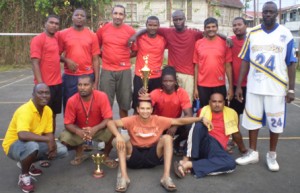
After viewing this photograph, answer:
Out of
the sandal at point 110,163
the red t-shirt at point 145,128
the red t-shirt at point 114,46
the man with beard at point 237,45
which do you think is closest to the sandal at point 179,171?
the red t-shirt at point 145,128

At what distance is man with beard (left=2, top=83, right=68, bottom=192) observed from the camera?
12.1ft

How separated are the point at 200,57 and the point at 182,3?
20.7 metres

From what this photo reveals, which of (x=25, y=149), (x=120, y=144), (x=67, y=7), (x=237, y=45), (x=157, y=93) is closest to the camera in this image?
(x=25, y=149)

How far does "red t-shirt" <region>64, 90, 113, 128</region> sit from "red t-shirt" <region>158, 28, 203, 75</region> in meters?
1.31

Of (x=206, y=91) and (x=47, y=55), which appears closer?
(x=47, y=55)

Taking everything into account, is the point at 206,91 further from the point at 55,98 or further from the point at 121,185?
the point at 55,98

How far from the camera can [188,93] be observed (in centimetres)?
516

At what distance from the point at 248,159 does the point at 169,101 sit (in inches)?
50.3

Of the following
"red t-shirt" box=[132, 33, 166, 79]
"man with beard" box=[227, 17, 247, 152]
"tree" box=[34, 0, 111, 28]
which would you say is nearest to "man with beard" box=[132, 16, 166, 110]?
"red t-shirt" box=[132, 33, 166, 79]

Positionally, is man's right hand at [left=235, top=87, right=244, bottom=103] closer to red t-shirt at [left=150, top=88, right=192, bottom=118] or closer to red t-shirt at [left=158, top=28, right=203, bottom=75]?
red t-shirt at [left=150, top=88, right=192, bottom=118]

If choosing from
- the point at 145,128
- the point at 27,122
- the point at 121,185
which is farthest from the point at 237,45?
the point at 27,122

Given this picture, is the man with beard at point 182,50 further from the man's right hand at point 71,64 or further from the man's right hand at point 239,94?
the man's right hand at point 71,64

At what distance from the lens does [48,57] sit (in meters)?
4.66

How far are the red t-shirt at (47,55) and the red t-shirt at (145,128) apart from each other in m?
1.27
